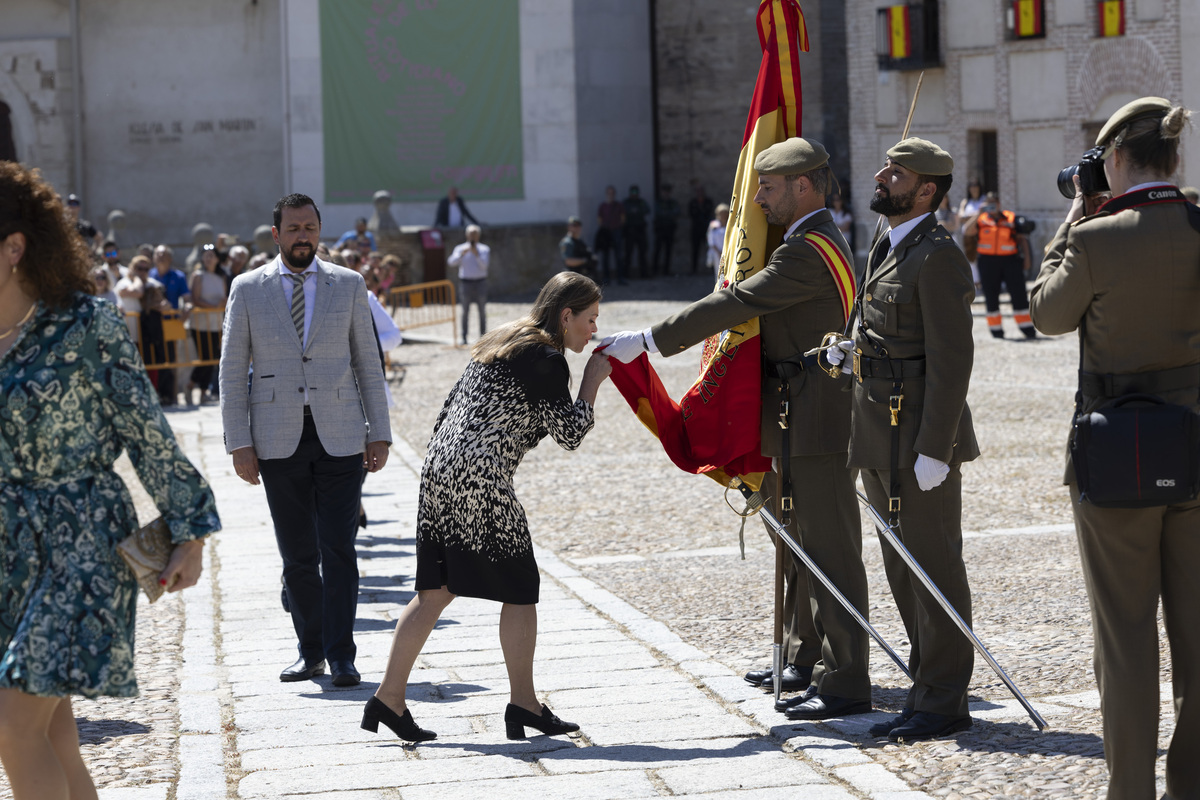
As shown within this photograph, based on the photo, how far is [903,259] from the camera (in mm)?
5348

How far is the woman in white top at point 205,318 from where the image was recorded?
18.6 metres

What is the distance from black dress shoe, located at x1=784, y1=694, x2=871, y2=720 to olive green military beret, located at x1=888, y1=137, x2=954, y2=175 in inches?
74.8

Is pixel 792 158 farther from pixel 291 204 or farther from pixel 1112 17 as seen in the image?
pixel 1112 17

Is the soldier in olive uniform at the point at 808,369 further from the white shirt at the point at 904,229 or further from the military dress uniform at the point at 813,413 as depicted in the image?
the white shirt at the point at 904,229

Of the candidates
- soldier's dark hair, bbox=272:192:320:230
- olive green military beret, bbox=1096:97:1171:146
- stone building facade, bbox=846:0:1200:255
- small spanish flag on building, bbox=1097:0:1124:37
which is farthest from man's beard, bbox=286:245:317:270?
small spanish flag on building, bbox=1097:0:1124:37

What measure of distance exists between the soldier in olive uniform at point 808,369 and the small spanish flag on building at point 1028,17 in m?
24.9

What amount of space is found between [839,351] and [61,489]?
2752 mm

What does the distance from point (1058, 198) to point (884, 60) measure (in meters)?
4.67

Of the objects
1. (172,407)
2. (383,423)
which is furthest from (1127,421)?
(172,407)

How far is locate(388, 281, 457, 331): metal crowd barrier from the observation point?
88.2ft

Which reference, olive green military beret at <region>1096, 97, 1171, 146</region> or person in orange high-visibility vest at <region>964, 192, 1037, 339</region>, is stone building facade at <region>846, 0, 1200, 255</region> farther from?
olive green military beret at <region>1096, 97, 1171, 146</region>

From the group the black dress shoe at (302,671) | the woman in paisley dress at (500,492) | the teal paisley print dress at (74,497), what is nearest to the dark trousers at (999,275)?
the black dress shoe at (302,671)

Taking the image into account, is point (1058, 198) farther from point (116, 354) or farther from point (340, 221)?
point (116, 354)

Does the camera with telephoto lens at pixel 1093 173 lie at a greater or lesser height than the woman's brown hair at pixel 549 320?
greater
